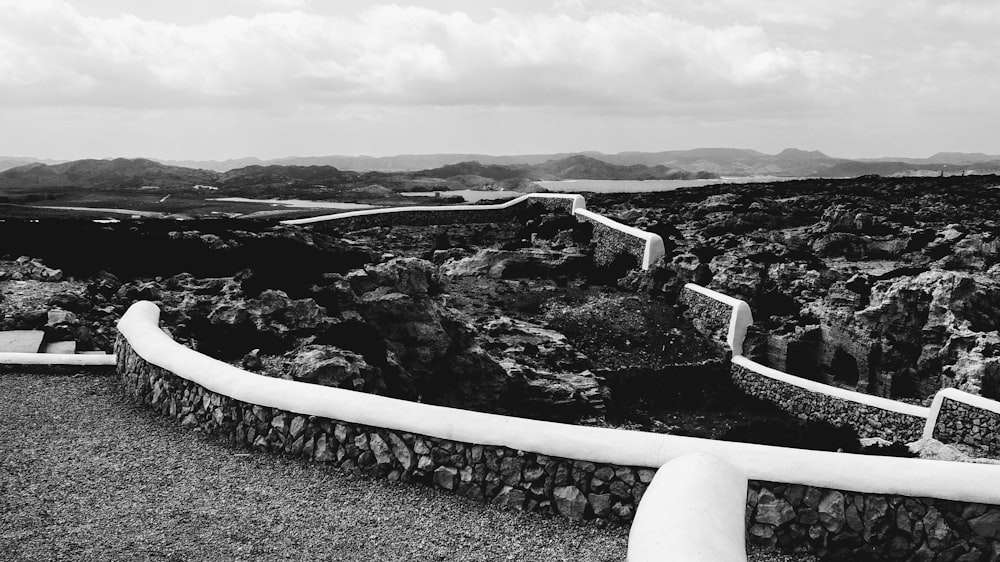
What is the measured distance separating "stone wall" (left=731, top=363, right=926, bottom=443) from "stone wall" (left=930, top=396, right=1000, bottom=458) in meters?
0.59

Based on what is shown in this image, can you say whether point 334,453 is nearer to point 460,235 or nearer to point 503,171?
point 460,235

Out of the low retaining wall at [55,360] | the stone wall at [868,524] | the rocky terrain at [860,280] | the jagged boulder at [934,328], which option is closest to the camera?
the stone wall at [868,524]

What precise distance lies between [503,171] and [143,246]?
8410cm

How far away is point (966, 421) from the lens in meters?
13.7

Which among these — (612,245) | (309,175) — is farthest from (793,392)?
(309,175)

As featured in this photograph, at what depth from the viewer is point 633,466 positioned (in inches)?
177

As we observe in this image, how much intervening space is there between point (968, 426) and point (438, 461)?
44.7 ft

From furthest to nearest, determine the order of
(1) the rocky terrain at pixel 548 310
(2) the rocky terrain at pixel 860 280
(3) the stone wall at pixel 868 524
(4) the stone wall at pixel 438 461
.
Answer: (2) the rocky terrain at pixel 860 280 < (1) the rocky terrain at pixel 548 310 < (4) the stone wall at pixel 438 461 < (3) the stone wall at pixel 868 524

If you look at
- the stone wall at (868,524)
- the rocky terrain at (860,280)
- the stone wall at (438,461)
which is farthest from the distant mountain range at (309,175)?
the stone wall at (868,524)

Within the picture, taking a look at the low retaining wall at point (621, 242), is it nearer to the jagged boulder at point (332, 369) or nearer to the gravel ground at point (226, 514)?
the jagged boulder at point (332, 369)

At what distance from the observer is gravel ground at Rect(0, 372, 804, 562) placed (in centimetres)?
413

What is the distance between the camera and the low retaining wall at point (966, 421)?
13234mm

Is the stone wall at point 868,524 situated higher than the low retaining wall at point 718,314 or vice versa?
the stone wall at point 868,524

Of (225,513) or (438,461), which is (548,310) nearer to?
(438,461)
